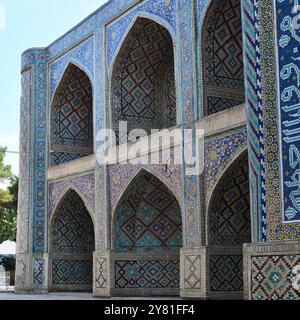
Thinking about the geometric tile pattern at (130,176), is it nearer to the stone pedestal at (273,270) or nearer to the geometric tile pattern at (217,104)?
the geometric tile pattern at (217,104)

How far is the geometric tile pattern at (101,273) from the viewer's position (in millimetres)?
11922

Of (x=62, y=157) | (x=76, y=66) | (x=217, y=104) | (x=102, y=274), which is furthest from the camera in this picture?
(x=62, y=157)

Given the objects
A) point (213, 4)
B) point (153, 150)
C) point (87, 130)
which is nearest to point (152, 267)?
point (153, 150)

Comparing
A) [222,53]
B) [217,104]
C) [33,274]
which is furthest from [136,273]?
[222,53]

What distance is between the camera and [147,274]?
39.6ft

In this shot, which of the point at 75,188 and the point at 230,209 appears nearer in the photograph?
the point at 230,209

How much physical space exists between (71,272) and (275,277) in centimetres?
743

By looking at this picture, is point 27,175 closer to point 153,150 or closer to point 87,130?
point 87,130

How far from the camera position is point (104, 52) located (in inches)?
496

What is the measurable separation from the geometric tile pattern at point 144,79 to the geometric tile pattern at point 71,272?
338 cm

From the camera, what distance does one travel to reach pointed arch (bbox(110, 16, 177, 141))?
12141 mm

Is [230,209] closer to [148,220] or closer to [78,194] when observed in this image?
[148,220]

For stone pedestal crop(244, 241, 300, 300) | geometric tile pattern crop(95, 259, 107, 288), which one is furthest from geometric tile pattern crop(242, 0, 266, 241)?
geometric tile pattern crop(95, 259, 107, 288)

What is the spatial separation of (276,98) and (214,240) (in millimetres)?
2982
